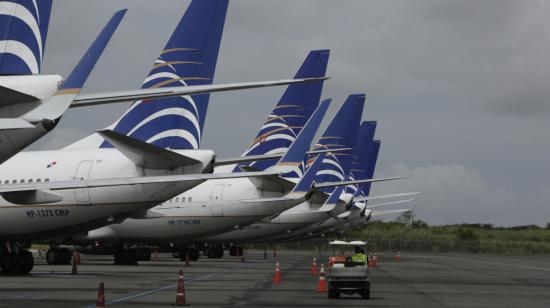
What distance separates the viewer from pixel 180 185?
29781 millimetres

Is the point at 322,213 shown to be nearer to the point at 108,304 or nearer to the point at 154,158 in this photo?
the point at 154,158

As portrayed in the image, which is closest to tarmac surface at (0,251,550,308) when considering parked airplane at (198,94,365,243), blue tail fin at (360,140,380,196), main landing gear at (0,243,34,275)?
main landing gear at (0,243,34,275)

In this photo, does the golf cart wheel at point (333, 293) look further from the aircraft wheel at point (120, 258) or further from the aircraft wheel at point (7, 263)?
the aircraft wheel at point (120, 258)

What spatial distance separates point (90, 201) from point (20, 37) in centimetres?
1029

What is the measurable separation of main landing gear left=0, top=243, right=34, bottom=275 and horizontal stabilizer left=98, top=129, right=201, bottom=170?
6064 mm

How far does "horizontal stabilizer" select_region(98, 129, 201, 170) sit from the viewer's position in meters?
24.8

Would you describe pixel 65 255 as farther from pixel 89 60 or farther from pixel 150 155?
pixel 89 60

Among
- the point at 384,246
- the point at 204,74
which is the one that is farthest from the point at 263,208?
the point at 384,246

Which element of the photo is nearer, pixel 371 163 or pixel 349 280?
pixel 349 280

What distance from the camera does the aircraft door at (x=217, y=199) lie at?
135 feet

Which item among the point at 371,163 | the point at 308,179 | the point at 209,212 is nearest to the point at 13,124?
the point at 209,212

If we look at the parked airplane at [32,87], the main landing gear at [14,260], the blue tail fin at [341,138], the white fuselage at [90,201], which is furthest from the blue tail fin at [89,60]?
the blue tail fin at [341,138]

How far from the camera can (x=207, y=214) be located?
4119cm

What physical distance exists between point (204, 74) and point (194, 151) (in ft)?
10.6
